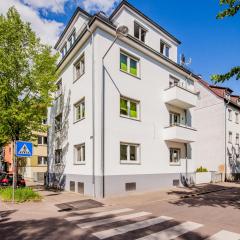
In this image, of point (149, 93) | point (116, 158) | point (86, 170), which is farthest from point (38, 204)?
point (149, 93)

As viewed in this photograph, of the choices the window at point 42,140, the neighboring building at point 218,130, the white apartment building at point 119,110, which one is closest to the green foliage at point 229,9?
the white apartment building at point 119,110

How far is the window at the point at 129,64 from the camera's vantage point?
54.8 feet

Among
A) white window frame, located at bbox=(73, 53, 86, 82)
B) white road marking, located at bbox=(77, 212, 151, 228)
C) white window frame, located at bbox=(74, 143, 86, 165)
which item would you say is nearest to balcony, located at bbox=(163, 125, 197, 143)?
white window frame, located at bbox=(74, 143, 86, 165)

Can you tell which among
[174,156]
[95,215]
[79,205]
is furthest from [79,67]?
[95,215]

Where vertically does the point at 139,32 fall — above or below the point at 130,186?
above

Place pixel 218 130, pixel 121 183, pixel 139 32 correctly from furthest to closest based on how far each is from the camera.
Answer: pixel 218 130 < pixel 139 32 < pixel 121 183

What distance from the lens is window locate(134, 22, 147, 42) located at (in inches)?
740

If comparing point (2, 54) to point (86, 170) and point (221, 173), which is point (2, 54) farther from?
point (221, 173)

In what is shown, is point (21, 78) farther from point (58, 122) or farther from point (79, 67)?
point (58, 122)

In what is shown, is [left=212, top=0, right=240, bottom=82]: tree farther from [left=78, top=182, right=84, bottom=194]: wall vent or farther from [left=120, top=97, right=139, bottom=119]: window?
[left=78, top=182, right=84, bottom=194]: wall vent

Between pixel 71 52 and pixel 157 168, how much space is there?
10.3 metres

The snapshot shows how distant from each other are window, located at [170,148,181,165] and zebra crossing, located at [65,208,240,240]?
10.1 metres

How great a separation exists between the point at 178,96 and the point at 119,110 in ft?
18.4

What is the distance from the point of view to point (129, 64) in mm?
17016
